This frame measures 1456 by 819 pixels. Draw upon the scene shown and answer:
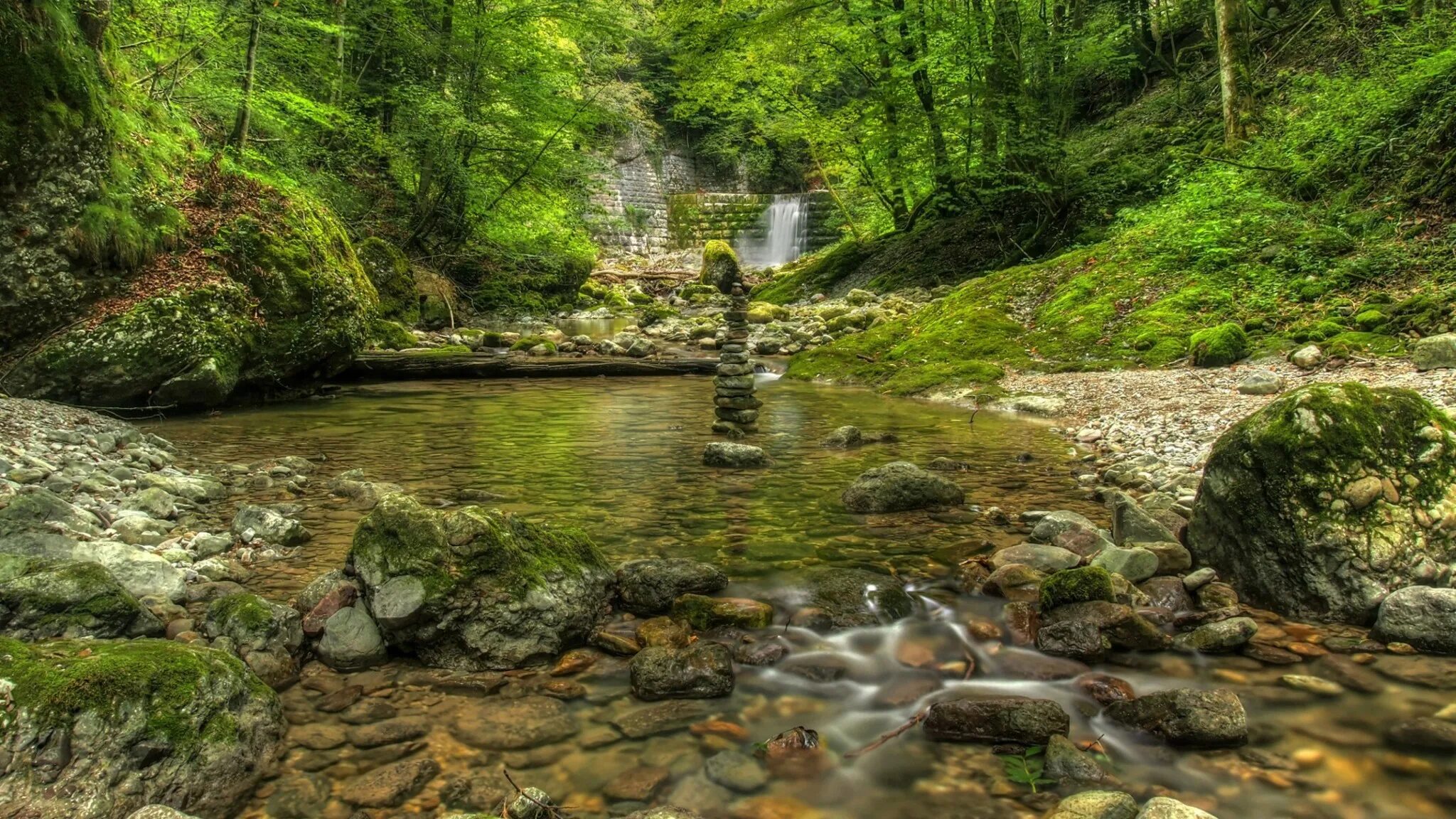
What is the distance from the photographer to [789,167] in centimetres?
4794

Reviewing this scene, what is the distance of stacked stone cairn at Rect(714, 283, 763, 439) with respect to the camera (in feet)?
28.1

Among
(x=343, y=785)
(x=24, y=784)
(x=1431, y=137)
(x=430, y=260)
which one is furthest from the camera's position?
(x=430, y=260)

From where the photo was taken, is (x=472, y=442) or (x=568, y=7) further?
(x=568, y=7)

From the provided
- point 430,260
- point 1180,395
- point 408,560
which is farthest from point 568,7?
point 408,560

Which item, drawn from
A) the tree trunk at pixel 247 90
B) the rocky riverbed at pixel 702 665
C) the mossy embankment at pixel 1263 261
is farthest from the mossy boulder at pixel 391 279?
the rocky riverbed at pixel 702 665

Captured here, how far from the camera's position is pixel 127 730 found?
233 cm

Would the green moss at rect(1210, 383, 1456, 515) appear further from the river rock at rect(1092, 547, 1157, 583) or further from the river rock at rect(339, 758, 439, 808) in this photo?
the river rock at rect(339, 758, 439, 808)

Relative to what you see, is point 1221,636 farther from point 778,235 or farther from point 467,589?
point 778,235

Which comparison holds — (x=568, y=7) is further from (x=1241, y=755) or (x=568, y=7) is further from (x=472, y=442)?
(x=1241, y=755)

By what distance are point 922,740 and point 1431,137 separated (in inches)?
472

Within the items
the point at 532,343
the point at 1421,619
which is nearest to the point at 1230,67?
the point at 1421,619

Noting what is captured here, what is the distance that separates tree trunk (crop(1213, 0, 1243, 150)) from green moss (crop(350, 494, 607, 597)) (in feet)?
50.0

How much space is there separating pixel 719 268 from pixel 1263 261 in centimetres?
2366

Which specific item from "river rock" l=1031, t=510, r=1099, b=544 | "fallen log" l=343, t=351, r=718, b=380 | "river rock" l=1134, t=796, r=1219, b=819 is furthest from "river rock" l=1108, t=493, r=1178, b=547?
"fallen log" l=343, t=351, r=718, b=380
